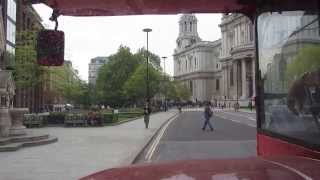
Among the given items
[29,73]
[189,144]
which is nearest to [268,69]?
[189,144]

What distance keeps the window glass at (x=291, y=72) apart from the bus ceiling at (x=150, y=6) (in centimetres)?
32

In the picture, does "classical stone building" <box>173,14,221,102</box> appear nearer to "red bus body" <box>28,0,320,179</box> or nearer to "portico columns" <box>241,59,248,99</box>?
"portico columns" <box>241,59,248,99</box>

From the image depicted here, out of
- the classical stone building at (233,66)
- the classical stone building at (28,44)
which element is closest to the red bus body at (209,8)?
the classical stone building at (28,44)

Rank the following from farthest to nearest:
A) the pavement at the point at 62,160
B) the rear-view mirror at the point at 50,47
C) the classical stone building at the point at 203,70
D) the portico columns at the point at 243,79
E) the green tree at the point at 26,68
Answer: the classical stone building at the point at 203,70 < the portico columns at the point at 243,79 < the green tree at the point at 26,68 < the pavement at the point at 62,160 < the rear-view mirror at the point at 50,47

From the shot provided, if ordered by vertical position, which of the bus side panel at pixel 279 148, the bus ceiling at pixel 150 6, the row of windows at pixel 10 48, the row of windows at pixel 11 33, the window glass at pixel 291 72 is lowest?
the bus side panel at pixel 279 148

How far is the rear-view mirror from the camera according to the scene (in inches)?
221

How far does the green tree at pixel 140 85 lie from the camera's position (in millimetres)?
99812

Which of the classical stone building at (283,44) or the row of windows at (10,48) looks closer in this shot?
the classical stone building at (283,44)

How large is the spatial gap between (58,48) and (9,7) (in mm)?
56260

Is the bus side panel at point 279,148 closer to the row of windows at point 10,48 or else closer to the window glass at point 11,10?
the row of windows at point 10,48

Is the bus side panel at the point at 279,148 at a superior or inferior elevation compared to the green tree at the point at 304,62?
inferior

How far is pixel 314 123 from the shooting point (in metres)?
4.05

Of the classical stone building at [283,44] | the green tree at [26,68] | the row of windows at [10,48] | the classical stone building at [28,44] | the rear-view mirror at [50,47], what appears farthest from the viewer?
the row of windows at [10,48]

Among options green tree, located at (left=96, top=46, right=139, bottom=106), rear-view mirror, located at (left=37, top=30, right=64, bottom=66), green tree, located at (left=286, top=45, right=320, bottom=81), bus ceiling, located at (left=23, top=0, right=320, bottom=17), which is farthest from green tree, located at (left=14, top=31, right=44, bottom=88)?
green tree, located at (left=96, top=46, right=139, bottom=106)
